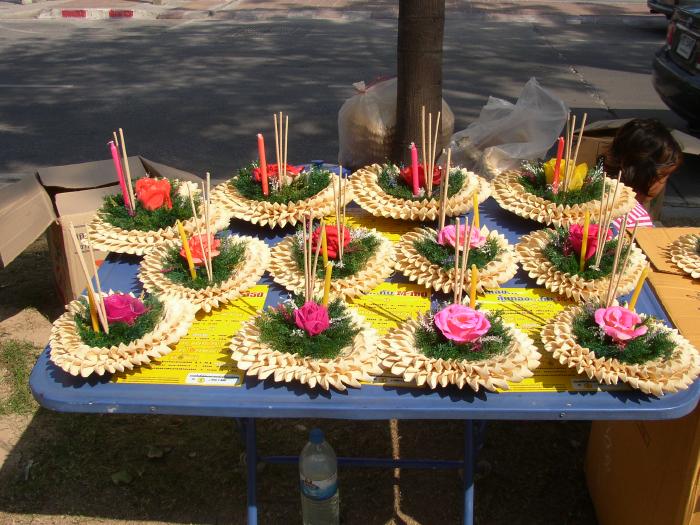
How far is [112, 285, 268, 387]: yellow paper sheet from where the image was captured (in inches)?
60.0

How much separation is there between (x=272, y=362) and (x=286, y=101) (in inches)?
212

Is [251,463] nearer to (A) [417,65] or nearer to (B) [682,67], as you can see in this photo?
(A) [417,65]

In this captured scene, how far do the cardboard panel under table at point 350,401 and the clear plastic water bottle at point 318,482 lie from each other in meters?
0.56

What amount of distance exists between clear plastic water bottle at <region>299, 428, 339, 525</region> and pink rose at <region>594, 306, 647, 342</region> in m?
0.88

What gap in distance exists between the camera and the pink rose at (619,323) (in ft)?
4.84

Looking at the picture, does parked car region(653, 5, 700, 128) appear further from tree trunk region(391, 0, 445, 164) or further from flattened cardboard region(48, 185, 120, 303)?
flattened cardboard region(48, 185, 120, 303)

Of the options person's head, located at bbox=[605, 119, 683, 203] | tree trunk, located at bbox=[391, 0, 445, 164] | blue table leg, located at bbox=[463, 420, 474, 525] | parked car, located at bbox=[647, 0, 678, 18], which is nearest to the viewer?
blue table leg, located at bbox=[463, 420, 474, 525]

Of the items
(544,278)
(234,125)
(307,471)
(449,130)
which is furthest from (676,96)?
(307,471)

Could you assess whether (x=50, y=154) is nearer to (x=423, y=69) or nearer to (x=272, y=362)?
(x=423, y=69)

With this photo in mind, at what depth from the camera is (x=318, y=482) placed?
1995 millimetres

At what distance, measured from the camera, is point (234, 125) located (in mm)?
5871

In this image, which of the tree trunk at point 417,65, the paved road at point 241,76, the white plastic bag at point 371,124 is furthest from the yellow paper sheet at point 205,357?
the paved road at point 241,76

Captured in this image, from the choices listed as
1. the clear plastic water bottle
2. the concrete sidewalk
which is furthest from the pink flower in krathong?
the concrete sidewalk

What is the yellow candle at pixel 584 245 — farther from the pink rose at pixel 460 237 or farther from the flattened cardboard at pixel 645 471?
the flattened cardboard at pixel 645 471
